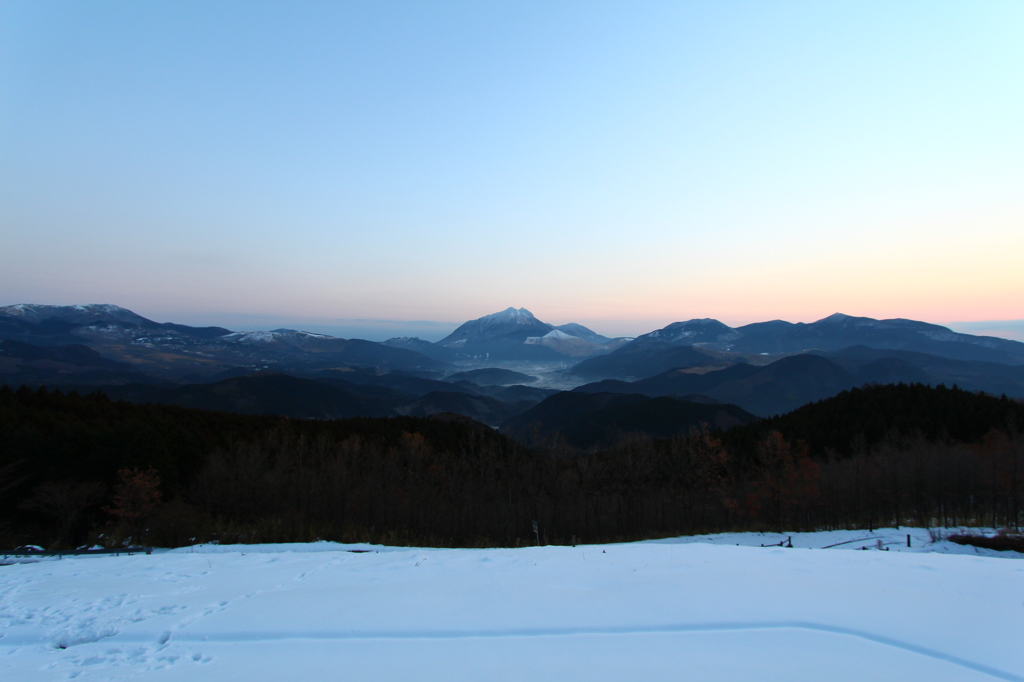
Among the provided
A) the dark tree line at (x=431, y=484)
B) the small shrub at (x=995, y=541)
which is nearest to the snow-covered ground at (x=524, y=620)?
the dark tree line at (x=431, y=484)

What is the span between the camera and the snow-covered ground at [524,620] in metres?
6.85

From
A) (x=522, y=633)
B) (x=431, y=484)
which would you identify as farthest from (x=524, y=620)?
(x=431, y=484)

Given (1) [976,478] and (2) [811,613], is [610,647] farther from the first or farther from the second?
(1) [976,478]

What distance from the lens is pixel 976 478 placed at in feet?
155

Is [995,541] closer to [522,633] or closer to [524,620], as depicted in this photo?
[524,620]

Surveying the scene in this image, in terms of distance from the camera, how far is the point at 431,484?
53.7 m

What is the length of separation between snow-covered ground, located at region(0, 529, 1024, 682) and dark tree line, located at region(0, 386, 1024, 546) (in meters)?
12.9

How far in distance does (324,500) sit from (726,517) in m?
45.2

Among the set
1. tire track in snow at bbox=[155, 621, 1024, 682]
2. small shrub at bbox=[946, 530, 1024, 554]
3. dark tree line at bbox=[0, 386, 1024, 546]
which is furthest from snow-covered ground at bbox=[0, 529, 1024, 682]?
small shrub at bbox=[946, 530, 1024, 554]

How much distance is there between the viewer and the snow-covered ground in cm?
685

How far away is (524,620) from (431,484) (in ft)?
156

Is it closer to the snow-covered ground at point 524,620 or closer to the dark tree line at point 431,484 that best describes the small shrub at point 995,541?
the snow-covered ground at point 524,620

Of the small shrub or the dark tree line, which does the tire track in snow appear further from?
the small shrub

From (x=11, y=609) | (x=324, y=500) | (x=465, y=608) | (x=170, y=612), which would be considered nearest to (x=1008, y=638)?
(x=465, y=608)
